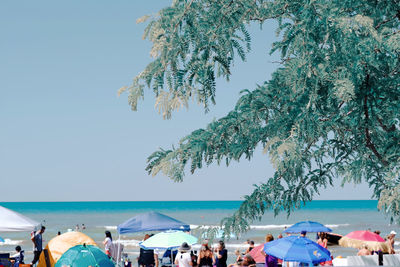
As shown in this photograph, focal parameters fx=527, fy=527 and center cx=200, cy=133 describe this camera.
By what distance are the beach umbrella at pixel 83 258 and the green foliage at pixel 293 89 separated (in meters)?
6.84

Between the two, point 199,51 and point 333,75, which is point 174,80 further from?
point 333,75

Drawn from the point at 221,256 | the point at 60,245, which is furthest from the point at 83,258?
the point at 221,256

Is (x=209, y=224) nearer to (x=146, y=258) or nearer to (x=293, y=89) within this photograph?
(x=146, y=258)

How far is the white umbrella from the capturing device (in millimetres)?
12581

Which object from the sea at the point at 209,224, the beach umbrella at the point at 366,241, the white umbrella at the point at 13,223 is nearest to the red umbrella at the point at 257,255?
the sea at the point at 209,224

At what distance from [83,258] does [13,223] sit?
1930mm

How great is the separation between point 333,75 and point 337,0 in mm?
1369

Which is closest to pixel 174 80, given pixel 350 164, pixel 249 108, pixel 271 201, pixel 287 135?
pixel 249 108

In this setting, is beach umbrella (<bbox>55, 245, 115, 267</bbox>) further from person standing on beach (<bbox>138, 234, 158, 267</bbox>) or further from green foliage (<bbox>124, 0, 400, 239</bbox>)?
green foliage (<bbox>124, 0, 400, 239</bbox>)

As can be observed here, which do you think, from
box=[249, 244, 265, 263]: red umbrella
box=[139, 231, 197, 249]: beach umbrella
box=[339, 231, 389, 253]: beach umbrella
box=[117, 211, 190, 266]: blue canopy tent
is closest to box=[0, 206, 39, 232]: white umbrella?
box=[117, 211, 190, 266]: blue canopy tent

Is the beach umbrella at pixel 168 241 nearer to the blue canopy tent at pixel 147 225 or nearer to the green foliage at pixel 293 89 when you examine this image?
the blue canopy tent at pixel 147 225

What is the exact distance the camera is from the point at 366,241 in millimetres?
17781

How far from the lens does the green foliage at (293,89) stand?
21.5ft

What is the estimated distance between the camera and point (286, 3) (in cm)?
738
